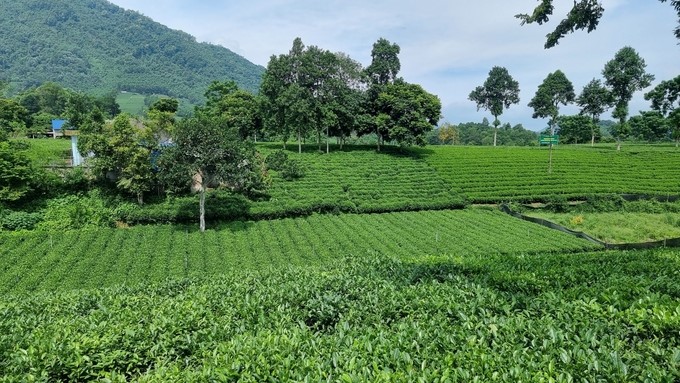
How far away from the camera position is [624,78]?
54531mm

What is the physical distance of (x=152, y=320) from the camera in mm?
5082

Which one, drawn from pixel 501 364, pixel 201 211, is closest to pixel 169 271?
pixel 201 211

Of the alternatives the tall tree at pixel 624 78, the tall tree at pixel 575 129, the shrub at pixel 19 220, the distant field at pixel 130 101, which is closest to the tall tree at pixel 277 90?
the shrub at pixel 19 220

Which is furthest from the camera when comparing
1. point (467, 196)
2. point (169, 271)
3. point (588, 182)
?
point (588, 182)

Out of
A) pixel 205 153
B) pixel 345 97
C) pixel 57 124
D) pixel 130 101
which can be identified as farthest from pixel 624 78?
pixel 130 101

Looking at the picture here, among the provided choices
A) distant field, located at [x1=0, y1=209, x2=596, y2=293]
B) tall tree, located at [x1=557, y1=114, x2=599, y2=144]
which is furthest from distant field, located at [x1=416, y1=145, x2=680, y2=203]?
tall tree, located at [x1=557, y1=114, x2=599, y2=144]

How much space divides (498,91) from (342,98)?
36.1 meters

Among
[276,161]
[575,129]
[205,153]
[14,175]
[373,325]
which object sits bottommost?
[373,325]

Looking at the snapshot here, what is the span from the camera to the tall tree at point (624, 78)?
5400cm

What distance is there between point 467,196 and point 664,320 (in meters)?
28.5

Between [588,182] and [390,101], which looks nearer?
[588,182]

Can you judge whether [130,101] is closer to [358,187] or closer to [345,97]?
[345,97]

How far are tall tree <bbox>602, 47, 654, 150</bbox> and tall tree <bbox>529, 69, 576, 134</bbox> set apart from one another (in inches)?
286

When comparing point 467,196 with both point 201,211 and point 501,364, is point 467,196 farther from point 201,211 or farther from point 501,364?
point 501,364
